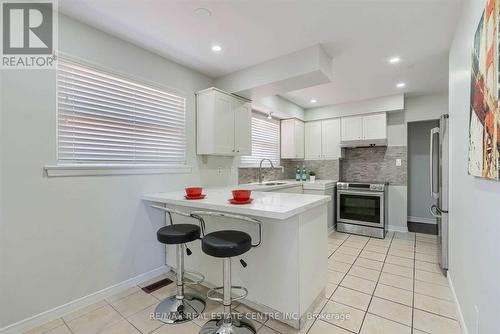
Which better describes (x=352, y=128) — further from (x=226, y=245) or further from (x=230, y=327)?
(x=230, y=327)

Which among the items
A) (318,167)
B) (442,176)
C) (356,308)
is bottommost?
(356,308)

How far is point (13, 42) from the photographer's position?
1758 mm

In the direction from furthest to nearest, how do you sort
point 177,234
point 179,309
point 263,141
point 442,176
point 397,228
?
point 263,141 < point 397,228 < point 442,176 < point 179,309 < point 177,234

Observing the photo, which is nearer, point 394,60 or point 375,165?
point 394,60

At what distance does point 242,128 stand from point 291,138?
1.84 meters

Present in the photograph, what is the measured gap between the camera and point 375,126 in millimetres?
4371

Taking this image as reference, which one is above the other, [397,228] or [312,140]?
[312,140]

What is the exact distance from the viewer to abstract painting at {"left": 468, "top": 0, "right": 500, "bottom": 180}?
0.97m

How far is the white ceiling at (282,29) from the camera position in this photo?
1865mm

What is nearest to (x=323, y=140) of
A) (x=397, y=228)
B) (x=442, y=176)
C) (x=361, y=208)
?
(x=361, y=208)

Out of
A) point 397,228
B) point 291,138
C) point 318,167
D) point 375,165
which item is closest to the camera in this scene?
point 397,228

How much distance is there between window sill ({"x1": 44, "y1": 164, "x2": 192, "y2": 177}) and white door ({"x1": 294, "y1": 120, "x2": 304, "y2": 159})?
270 centimetres

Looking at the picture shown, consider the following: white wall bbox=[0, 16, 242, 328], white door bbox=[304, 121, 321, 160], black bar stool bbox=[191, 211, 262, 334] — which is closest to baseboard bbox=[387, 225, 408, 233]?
white door bbox=[304, 121, 321, 160]

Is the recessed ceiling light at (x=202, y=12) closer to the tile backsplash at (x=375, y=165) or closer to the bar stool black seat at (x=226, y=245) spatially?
the bar stool black seat at (x=226, y=245)
